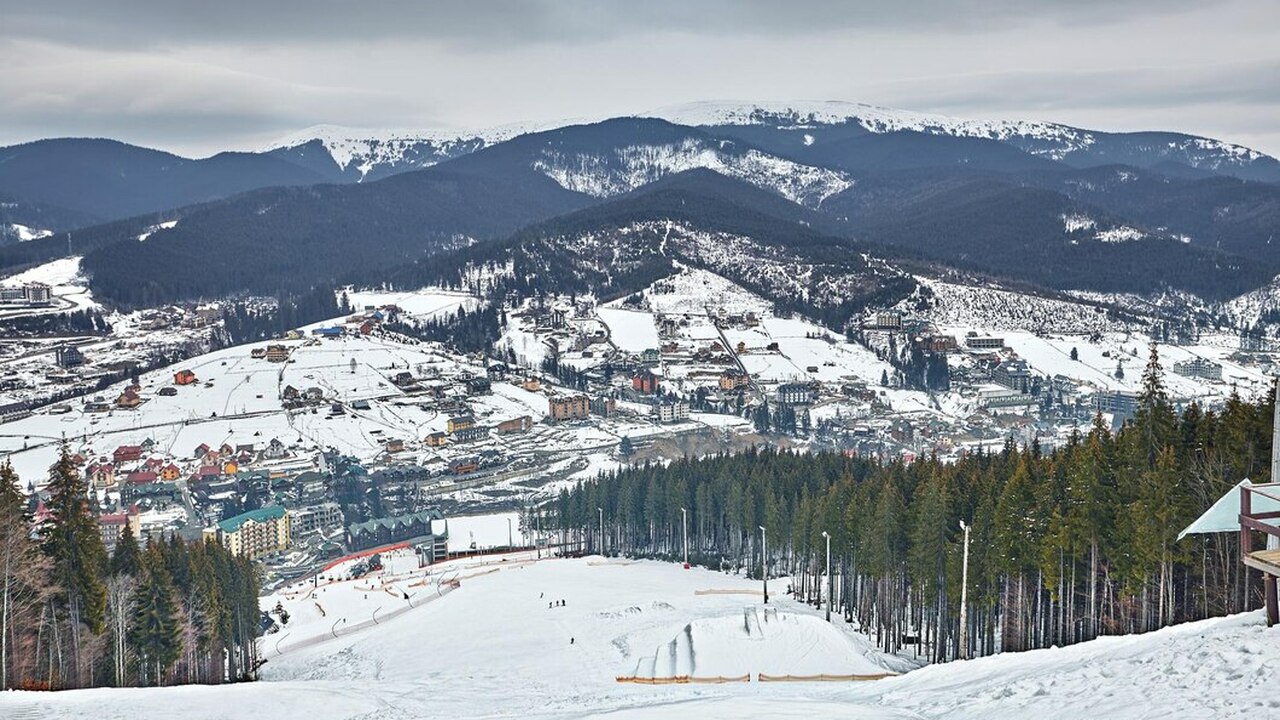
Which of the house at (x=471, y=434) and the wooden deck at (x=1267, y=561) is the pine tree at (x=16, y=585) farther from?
the house at (x=471, y=434)

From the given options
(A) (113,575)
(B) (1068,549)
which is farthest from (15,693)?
(B) (1068,549)

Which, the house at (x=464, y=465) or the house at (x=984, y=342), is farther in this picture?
the house at (x=984, y=342)

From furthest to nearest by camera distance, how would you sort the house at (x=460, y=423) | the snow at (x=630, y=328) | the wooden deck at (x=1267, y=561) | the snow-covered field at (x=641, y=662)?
1. the snow at (x=630, y=328)
2. the house at (x=460, y=423)
3. the snow-covered field at (x=641, y=662)
4. the wooden deck at (x=1267, y=561)

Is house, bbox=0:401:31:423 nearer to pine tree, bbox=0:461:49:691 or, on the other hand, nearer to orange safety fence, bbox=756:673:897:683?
pine tree, bbox=0:461:49:691

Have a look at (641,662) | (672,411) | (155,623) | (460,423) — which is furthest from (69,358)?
(641,662)

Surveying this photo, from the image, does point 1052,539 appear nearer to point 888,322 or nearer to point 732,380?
point 732,380

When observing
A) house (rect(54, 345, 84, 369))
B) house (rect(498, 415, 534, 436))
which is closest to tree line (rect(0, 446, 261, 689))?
house (rect(498, 415, 534, 436))

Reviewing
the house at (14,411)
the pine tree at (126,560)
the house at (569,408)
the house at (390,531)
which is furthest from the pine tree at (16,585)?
the house at (14,411)
